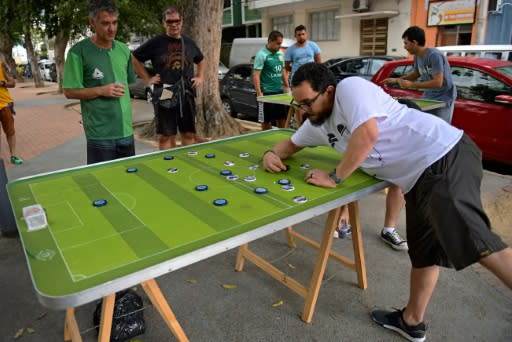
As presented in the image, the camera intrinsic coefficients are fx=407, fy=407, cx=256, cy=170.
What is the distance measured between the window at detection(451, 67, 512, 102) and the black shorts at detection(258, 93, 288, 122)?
2464mm

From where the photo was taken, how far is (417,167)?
2051 mm

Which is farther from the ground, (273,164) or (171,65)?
(171,65)

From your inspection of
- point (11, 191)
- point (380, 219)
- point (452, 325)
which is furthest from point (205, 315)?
point (380, 219)

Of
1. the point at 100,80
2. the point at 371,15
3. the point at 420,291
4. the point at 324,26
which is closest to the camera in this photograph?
the point at 420,291

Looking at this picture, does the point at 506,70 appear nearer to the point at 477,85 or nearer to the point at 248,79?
the point at 477,85

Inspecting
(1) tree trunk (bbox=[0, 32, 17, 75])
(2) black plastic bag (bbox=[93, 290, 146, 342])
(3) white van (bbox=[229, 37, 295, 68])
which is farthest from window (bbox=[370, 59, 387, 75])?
(1) tree trunk (bbox=[0, 32, 17, 75])

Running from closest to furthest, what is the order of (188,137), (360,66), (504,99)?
1. (188,137)
2. (504,99)
3. (360,66)

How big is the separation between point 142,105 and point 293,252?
35.1 ft

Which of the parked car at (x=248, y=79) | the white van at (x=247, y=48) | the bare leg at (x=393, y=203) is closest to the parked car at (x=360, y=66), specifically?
the parked car at (x=248, y=79)

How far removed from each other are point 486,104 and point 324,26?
15.7 m

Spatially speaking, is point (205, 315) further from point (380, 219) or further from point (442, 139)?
point (380, 219)

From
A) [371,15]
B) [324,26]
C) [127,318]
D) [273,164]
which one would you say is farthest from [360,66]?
[324,26]

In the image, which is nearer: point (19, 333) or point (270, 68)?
point (19, 333)

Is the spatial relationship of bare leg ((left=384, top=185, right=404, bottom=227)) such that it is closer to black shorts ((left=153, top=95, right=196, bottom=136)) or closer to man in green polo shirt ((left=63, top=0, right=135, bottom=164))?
man in green polo shirt ((left=63, top=0, right=135, bottom=164))
